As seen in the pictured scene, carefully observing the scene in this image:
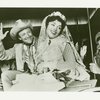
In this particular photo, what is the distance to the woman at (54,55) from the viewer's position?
120 centimetres

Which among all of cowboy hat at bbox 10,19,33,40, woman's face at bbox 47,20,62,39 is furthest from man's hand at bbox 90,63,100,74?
cowboy hat at bbox 10,19,33,40

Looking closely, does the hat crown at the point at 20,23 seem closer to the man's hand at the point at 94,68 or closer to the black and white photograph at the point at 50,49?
the black and white photograph at the point at 50,49

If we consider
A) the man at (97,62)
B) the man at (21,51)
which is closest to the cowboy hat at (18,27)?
the man at (21,51)

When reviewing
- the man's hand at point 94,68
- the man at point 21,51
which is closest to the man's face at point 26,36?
the man at point 21,51

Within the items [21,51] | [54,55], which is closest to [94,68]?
[54,55]

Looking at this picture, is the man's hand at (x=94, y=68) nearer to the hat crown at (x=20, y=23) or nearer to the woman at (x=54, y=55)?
the woman at (x=54, y=55)

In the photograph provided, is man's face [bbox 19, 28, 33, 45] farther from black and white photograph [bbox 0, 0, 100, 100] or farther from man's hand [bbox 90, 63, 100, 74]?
man's hand [bbox 90, 63, 100, 74]

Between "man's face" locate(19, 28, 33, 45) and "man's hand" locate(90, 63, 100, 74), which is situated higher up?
"man's face" locate(19, 28, 33, 45)

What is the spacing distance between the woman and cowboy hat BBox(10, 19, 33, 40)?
73 mm

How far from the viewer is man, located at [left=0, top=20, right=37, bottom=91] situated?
1195 millimetres

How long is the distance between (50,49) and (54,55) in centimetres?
3

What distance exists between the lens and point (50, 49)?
1.23 meters

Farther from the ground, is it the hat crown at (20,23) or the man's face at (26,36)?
the hat crown at (20,23)


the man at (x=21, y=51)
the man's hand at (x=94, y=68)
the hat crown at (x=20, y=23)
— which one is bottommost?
the man's hand at (x=94, y=68)
